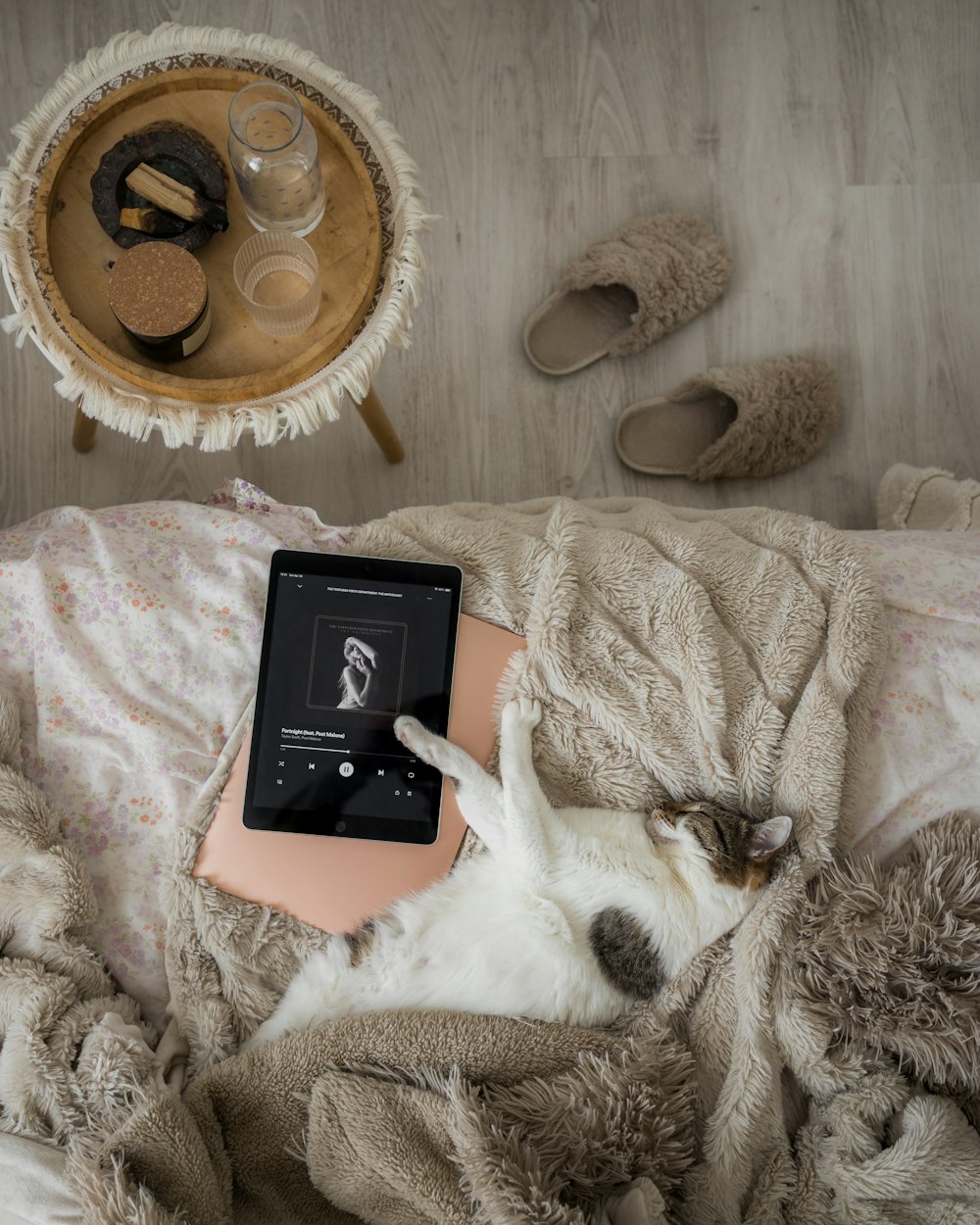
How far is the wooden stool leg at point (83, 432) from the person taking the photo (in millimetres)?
1374

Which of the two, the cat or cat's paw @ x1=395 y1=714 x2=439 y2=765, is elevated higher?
cat's paw @ x1=395 y1=714 x2=439 y2=765

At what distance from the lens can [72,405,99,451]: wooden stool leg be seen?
54.1 inches

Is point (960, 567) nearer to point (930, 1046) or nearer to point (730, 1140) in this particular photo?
point (930, 1046)

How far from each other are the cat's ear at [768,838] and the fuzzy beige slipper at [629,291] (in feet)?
2.75

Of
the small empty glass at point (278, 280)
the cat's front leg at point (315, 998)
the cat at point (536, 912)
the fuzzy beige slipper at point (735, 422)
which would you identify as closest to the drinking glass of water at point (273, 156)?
the small empty glass at point (278, 280)

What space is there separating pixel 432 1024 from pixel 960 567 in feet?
2.72

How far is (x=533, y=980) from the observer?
1.02 metres

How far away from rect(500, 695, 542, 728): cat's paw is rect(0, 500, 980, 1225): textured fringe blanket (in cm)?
2

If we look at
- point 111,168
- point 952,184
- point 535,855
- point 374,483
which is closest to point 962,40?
point 952,184

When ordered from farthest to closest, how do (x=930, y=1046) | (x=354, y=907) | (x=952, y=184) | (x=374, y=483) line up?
(x=952, y=184) → (x=374, y=483) → (x=354, y=907) → (x=930, y=1046)

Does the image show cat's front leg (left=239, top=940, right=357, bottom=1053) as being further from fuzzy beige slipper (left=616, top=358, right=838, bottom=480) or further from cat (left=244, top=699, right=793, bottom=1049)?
fuzzy beige slipper (left=616, top=358, right=838, bottom=480)

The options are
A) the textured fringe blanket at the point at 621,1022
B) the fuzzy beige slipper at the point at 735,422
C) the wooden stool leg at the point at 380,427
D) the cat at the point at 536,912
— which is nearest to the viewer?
the textured fringe blanket at the point at 621,1022

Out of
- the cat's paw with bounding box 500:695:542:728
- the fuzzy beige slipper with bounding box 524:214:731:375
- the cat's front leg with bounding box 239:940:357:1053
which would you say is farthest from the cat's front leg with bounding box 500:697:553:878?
the fuzzy beige slipper with bounding box 524:214:731:375

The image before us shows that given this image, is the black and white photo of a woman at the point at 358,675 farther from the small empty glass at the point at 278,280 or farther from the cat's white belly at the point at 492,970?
the small empty glass at the point at 278,280
